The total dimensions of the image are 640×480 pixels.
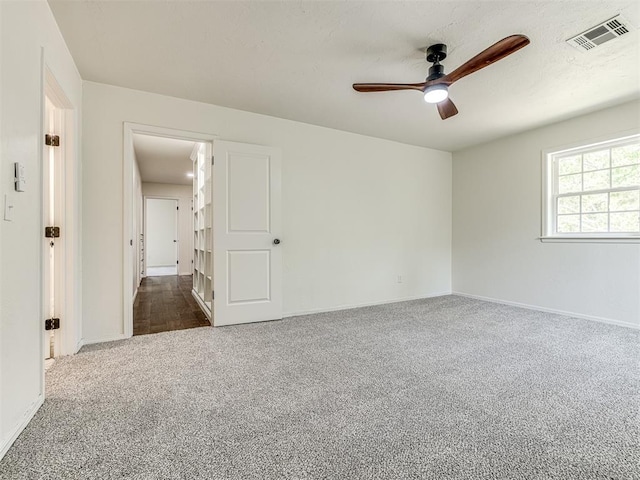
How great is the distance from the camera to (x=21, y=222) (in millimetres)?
1517

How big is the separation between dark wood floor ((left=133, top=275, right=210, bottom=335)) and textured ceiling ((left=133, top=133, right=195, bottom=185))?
7.22ft

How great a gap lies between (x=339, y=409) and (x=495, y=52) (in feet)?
7.56

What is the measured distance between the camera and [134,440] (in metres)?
1.41

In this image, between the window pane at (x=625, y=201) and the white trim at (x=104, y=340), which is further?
the window pane at (x=625, y=201)

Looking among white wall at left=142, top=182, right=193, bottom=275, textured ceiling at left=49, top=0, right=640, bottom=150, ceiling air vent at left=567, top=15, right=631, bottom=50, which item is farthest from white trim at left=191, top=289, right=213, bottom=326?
ceiling air vent at left=567, top=15, right=631, bottom=50

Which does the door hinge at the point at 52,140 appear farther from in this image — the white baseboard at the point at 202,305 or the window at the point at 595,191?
the window at the point at 595,191

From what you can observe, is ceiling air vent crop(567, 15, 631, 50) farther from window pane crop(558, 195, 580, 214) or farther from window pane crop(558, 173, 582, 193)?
window pane crop(558, 195, 580, 214)

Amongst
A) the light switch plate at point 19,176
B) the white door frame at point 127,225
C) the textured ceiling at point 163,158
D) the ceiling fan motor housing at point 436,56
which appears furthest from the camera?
the textured ceiling at point 163,158

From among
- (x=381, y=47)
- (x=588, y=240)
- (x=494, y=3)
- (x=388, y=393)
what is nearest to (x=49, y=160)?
(x=381, y=47)

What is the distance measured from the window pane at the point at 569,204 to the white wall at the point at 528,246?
239mm

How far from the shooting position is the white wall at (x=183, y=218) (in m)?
7.91

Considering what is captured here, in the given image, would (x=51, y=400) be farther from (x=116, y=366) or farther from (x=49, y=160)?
(x=49, y=160)

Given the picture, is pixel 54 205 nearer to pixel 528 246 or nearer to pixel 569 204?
pixel 528 246

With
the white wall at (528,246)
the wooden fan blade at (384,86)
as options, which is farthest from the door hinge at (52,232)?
the white wall at (528,246)
